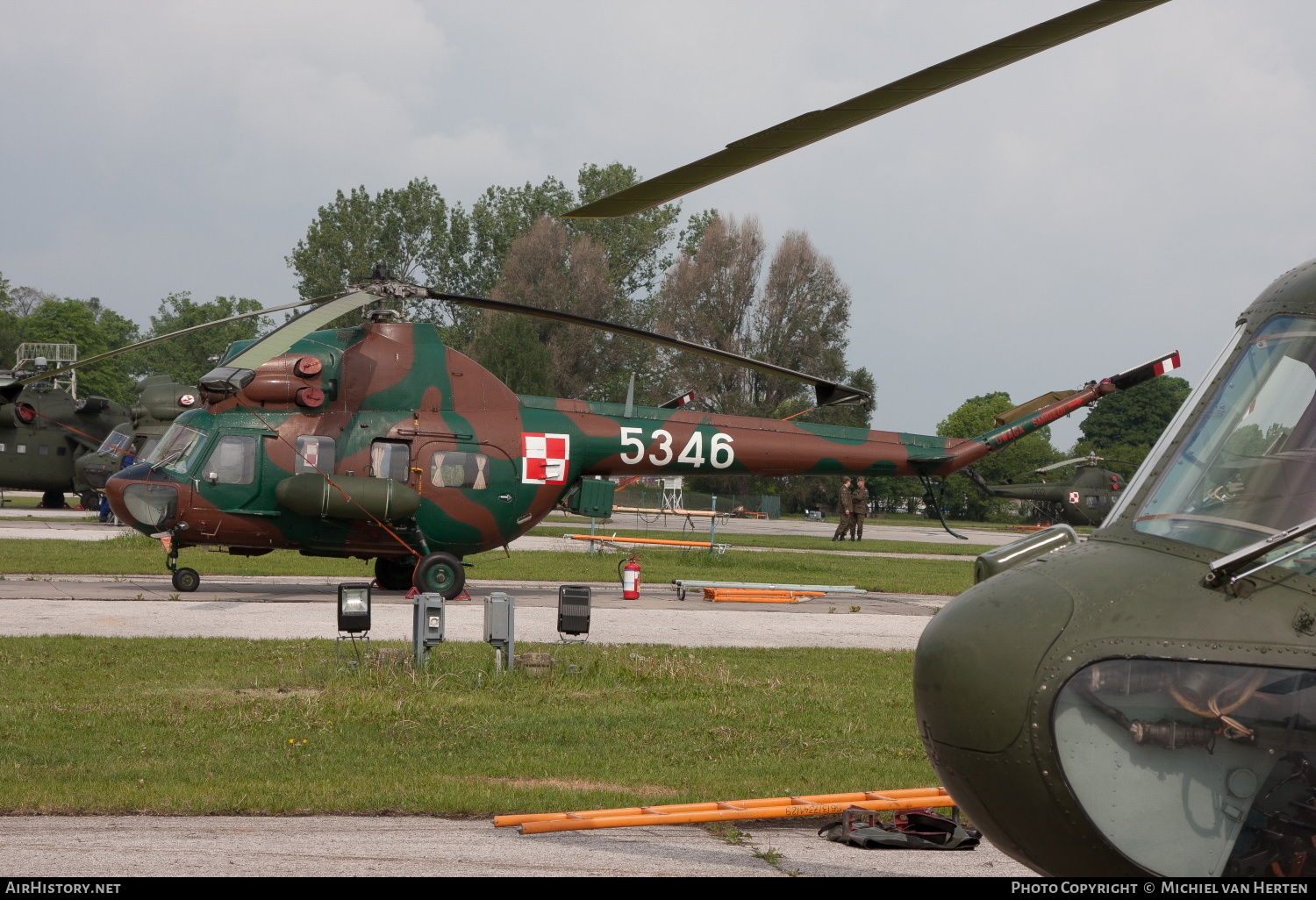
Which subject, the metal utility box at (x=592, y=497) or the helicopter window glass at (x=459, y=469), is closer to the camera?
the helicopter window glass at (x=459, y=469)

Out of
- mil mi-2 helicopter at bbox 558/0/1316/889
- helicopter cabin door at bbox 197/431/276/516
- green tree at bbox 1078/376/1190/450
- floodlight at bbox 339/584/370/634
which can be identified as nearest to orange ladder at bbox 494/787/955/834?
mil mi-2 helicopter at bbox 558/0/1316/889

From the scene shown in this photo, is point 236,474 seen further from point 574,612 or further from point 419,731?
point 419,731

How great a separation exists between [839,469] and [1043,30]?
14.9m

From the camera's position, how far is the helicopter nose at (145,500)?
49.4 ft

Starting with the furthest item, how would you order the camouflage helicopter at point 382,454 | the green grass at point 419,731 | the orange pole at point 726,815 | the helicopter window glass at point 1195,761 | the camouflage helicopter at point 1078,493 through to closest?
the camouflage helicopter at point 1078,493 < the camouflage helicopter at point 382,454 < the green grass at point 419,731 < the orange pole at point 726,815 < the helicopter window glass at point 1195,761

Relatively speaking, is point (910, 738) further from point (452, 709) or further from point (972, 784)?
point (972, 784)

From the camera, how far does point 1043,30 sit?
3.38 m

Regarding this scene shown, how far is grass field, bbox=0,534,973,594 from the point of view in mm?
20406

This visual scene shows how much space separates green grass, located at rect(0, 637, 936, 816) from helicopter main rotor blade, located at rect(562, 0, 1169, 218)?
12.9 ft

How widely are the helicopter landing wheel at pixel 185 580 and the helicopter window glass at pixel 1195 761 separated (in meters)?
15.4

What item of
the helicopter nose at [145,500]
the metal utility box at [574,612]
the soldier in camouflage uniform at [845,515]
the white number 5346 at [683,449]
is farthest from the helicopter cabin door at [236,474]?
the soldier in camouflage uniform at [845,515]

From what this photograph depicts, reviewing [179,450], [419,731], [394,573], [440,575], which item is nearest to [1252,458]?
[419,731]

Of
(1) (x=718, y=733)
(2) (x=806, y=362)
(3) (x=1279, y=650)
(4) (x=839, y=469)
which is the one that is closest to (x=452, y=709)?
(1) (x=718, y=733)

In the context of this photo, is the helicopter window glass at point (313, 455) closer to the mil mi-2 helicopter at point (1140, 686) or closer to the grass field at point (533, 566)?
the grass field at point (533, 566)
